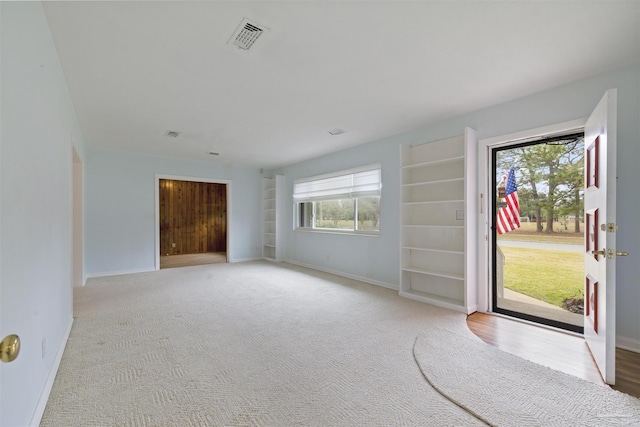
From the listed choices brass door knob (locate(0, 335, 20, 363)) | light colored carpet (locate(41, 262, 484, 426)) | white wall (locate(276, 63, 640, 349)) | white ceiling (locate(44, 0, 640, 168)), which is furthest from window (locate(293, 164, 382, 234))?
brass door knob (locate(0, 335, 20, 363))

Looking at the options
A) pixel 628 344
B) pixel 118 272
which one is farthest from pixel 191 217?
pixel 628 344

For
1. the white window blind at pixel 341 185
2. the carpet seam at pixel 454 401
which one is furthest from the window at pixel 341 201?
the carpet seam at pixel 454 401

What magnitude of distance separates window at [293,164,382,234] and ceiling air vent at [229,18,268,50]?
3.15 meters

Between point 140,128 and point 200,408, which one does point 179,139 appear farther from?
point 200,408

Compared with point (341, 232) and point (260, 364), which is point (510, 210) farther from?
point (260, 364)

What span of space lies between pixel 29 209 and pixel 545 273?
4.90m

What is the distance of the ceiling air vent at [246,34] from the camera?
1989 millimetres

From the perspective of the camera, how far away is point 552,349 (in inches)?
101

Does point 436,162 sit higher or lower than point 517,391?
higher

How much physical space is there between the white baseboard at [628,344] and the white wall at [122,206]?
22.8 feet

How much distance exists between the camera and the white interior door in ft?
6.66

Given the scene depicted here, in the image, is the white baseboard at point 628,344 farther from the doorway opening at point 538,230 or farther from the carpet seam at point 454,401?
the carpet seam at point 454,401

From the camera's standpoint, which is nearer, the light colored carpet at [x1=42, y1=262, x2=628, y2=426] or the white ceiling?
the light colored carpet at [x1=42, y1=262, x2=628, y2=426]

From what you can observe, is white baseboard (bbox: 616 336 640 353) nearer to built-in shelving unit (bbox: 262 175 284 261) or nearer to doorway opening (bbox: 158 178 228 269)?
built-in shelving unit (bbox: 262 175 284 261)
